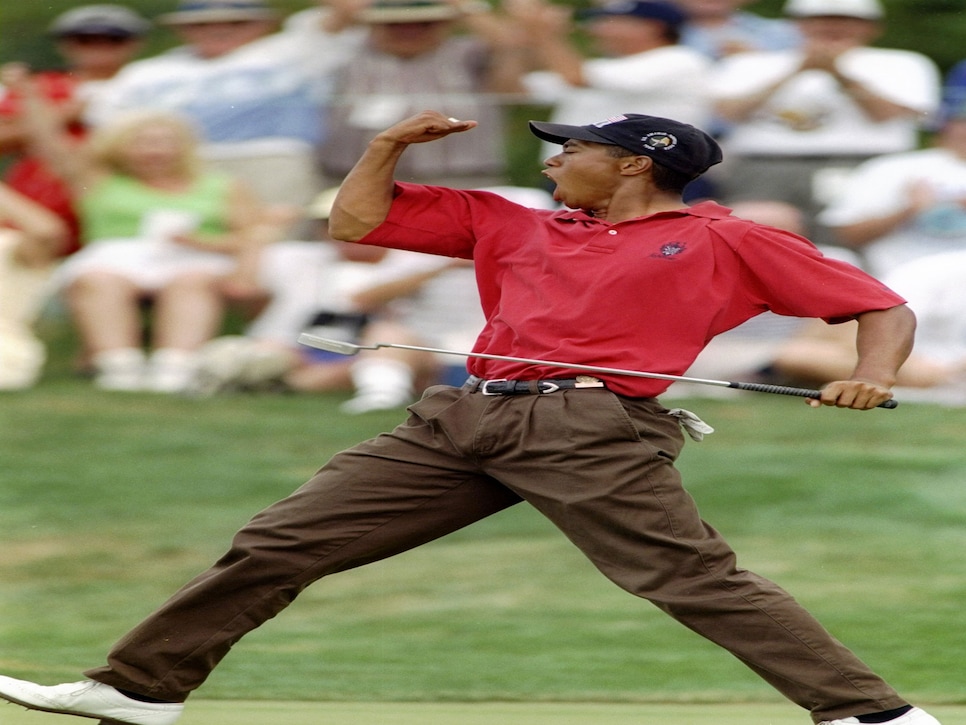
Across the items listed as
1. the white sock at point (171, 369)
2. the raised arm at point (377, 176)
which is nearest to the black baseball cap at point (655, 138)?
the raised arm at point (377, 176)

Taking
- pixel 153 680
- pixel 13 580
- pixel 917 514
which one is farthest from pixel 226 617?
pixel 917 514

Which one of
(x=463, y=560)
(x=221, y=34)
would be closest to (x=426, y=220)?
(x=463, y=560)

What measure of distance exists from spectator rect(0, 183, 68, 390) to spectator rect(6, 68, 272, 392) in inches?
4.8

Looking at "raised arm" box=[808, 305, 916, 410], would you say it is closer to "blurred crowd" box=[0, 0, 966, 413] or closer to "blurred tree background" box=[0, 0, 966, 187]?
"blurred crowd" box=[0, 0, 966, 413]

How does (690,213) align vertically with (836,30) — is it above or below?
above

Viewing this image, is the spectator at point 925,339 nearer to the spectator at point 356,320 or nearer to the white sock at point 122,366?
the spectator at point 356,320

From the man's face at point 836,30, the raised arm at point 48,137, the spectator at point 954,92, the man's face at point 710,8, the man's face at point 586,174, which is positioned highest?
the man's face at point 586,174

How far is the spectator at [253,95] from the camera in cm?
804

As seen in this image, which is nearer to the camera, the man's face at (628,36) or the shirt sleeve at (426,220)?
the shirt sleeve at (426,220)

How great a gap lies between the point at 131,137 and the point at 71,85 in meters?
0.45

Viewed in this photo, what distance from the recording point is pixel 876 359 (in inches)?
153

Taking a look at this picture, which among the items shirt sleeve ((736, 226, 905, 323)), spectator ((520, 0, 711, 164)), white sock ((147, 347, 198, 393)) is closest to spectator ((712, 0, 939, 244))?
spectator ((520, 0, 711, 164))

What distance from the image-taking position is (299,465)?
7695mm

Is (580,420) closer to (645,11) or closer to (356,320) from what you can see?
(356,320)
